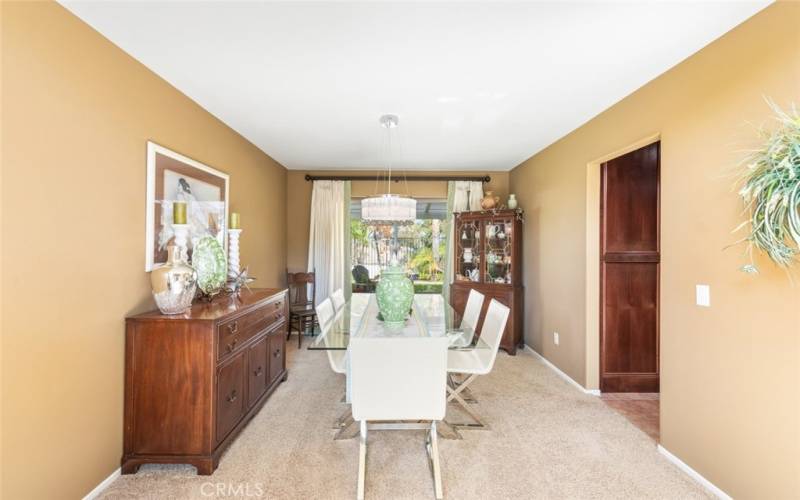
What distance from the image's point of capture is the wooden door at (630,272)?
312cm

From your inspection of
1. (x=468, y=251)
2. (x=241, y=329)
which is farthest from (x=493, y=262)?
(x=241, y=329)

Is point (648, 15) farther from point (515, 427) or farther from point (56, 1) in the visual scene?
point (56, 1)

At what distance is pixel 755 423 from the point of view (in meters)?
1.66

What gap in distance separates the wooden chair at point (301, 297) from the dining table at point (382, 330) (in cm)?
175

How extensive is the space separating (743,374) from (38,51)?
12.3ft

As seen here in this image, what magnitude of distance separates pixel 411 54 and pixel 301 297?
12.1 feet

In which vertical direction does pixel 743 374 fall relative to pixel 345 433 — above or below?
above

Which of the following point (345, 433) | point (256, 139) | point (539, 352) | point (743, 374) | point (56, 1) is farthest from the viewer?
point (539, 352)

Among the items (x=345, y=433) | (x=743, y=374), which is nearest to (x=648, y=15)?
(x=743, y=374)

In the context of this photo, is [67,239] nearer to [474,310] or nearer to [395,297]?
[395,297]

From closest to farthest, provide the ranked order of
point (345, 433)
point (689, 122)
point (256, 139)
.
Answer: point (689, 122) < point (345, 433) < point (256, 139)

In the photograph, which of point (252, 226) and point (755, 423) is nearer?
point (755, 423)

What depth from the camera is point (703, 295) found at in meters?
1.95

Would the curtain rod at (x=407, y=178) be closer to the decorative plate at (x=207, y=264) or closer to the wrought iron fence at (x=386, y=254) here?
the wrought iron fence at (x=386, y=254)
